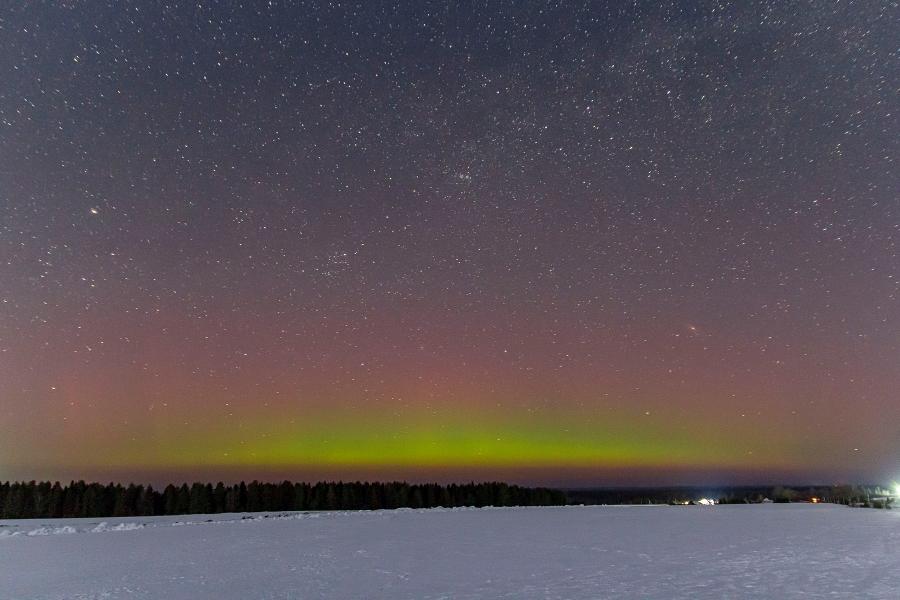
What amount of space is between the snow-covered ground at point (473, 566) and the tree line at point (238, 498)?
2299 inches

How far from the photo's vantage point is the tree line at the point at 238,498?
273ft

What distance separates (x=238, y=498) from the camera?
93562mm

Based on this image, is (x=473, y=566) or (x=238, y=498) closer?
(x=473, y=566)

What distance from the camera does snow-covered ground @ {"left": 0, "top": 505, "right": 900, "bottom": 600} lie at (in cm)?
1498

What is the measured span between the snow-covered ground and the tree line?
58.4 meters

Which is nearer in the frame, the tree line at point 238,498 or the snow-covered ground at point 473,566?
the snow-covered ground at point 473,566

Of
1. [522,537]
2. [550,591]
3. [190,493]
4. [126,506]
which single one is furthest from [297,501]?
[550,591]

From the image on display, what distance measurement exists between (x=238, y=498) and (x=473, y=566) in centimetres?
8354

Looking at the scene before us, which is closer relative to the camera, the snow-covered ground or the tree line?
the snow-covered ground

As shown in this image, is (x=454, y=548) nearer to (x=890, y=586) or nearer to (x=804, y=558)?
(x=804, y=558)

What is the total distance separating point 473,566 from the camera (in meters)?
19.6

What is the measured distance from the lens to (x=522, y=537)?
31.1 m

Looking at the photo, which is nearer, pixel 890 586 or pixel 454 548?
pixel 890 586

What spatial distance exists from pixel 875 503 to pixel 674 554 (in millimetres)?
52165
